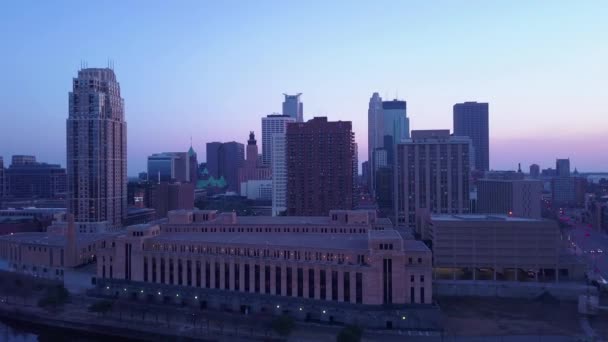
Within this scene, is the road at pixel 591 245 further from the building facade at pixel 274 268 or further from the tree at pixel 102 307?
the tree at pixel 102 307

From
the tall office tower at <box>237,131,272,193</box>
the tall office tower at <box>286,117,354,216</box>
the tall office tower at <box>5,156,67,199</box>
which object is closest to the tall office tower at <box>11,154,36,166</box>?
the tall office tower at <box>5,156,67,199</box>

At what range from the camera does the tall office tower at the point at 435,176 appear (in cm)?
7162

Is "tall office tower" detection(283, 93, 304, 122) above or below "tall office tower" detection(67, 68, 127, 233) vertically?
above

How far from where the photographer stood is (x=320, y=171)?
8000cm

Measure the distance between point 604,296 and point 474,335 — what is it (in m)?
15.2

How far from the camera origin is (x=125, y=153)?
7450 cm

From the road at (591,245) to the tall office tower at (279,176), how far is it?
4558 centimetres

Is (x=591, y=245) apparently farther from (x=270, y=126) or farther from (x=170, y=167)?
(x=170, y=167)

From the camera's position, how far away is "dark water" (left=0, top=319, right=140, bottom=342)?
110 ft

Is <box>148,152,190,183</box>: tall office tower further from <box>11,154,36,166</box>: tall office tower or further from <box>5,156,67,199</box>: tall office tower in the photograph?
<box>5,156,67,199</box>: tall office tower

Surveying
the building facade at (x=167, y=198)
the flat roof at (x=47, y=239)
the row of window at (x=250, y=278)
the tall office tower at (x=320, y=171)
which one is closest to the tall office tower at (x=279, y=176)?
the tall office tower at (x=320, y=171)

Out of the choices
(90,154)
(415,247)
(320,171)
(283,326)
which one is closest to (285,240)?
(415,247)

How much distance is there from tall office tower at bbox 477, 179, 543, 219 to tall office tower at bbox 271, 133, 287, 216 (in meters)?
34.6

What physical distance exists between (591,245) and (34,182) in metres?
115
